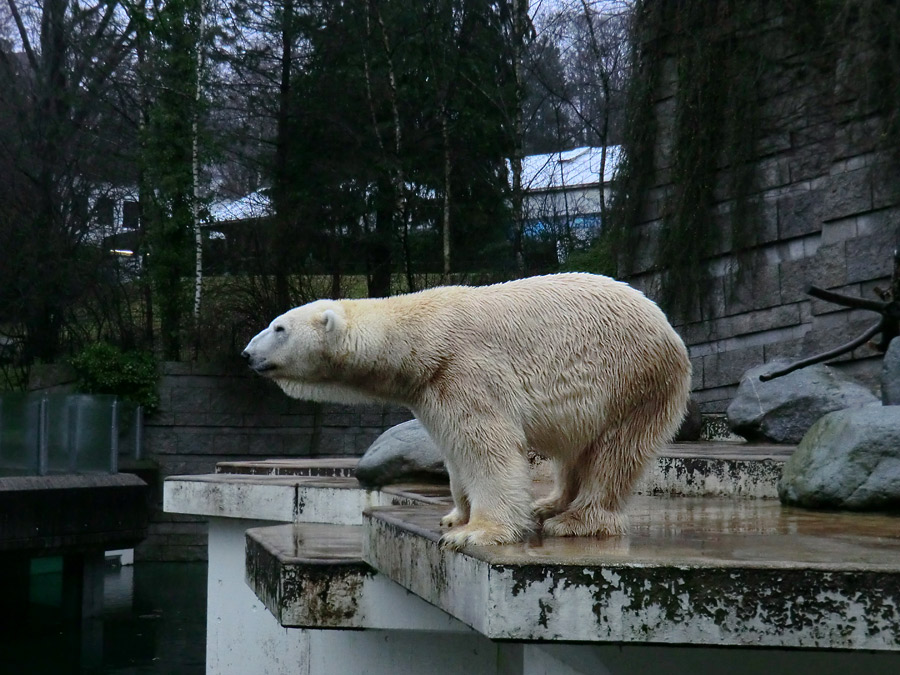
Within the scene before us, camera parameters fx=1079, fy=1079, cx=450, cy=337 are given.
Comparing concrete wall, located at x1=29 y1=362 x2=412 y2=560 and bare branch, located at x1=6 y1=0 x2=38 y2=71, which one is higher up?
bare branch, located at x1=6 y1=0 x2=38 y2=71

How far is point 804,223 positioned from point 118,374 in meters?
10.00

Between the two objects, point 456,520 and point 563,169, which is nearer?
point 456,520

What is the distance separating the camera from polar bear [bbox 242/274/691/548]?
3.16 meters

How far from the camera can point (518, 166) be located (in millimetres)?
17688

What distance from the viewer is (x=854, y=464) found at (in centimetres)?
423

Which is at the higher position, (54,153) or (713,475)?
(54,153)

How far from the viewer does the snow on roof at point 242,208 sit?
17.4 metres

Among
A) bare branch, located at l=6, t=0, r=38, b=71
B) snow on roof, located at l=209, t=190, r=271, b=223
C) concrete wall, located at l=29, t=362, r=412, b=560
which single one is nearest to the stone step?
concrete wall, located at l=29, t=362, r=412, b=560

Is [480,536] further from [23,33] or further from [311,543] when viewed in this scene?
[23,33]

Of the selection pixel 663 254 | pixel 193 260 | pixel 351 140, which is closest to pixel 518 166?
pixel 351 140

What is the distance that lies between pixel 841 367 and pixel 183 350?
10812 mm

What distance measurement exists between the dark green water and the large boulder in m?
5.27

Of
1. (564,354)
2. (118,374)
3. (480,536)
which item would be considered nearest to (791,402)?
(564,354)

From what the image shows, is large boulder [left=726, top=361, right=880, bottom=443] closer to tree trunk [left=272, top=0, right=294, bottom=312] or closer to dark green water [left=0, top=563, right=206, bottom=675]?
dark green water [left=0, top=563, right=206, bottom=675]
